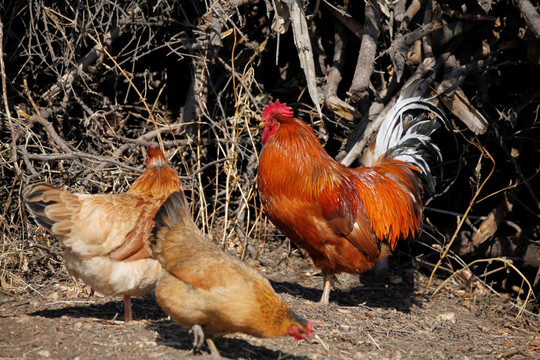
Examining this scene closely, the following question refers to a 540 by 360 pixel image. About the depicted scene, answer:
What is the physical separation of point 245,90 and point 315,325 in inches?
113

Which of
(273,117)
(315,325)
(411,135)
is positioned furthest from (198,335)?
(411,135)

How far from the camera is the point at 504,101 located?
6.79m

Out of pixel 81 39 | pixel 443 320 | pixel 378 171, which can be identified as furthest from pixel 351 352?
pixel 81 39

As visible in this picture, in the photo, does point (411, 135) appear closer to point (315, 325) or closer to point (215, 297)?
point (315, 325)

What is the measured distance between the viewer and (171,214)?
434cm

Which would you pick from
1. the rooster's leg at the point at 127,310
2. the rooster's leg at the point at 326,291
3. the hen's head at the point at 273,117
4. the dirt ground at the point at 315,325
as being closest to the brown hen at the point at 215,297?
the dirt ground at the point at 315,325

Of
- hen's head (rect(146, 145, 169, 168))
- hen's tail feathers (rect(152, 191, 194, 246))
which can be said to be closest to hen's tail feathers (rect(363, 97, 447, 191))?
hen's head (rect(146, 145, 169, 168))

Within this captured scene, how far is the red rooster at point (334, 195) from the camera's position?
5.41 meters

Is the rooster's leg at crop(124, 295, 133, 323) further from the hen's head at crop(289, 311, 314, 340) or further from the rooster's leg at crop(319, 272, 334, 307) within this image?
the rooster's leg at crop(319, 272, 334, 307)

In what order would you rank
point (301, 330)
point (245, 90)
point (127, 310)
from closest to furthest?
point (301, 330)
point (127, 310)
point (245, 90)

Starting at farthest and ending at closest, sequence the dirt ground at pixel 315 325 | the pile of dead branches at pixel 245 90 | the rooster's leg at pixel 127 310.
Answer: the pile of dead branches at pixel 245 90 → the rooster's leg at pixel 127 310 → the dirt ground at pixel 315 325

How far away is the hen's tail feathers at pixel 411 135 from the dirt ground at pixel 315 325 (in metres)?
1.49

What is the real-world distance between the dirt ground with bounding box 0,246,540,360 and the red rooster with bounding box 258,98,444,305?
66 cm

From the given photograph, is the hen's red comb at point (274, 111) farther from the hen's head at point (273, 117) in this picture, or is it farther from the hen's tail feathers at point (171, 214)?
the hen's tail feathers at point (171, 214)
